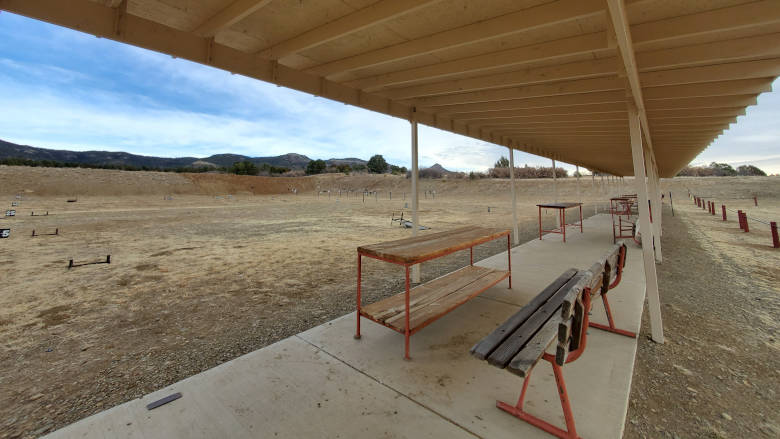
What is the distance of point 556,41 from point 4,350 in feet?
20.1

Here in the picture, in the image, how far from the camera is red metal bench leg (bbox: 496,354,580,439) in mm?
1609

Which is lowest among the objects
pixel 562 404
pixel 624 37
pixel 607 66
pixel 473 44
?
pixel 562 404

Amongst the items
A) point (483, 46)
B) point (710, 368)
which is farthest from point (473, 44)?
point (710, 368)

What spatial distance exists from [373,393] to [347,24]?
285 centimetres

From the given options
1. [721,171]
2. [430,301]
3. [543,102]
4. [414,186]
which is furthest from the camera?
[721,171]

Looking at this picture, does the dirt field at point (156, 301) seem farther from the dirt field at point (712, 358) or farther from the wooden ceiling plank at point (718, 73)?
the wooden ceiling plank at point (718, 73)

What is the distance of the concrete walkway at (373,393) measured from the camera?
175cm

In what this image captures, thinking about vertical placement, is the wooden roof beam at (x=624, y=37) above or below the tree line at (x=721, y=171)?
below

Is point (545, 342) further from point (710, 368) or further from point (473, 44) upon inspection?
point (473, 44)

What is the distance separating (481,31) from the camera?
7.94 ft

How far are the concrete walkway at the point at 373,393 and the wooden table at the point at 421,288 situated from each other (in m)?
0.28

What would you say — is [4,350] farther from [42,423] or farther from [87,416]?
[87,416]

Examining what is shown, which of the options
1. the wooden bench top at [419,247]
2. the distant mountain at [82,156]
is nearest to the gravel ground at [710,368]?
the wooden bench top at [419,247]

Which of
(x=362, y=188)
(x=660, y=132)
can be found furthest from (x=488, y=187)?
(x=660, y=132)
